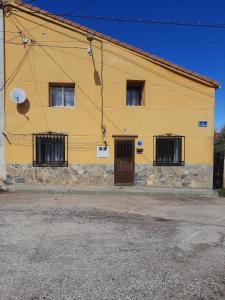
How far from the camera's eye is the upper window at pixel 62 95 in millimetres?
13414

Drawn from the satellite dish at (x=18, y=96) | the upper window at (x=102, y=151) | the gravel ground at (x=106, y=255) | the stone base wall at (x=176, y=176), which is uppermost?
the satellite dish at (x=18, y=96)

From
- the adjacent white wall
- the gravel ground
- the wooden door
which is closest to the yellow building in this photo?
the adjacent white wall

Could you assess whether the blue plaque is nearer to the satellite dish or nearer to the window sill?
the window sill

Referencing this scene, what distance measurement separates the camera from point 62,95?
530 inches

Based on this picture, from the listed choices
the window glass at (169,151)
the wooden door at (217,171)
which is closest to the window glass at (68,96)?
the window glass at (169,151)

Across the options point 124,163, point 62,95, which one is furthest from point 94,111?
point 124,163

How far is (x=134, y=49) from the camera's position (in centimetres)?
1323

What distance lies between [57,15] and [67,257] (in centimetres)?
1115

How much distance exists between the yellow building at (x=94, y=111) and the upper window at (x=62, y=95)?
5 centimetres

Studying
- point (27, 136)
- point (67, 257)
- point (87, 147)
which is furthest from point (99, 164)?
point (67, 257)

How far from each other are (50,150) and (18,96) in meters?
2.74

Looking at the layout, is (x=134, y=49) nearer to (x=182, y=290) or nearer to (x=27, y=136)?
(x=27, y=136)

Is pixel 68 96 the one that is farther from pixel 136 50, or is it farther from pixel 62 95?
pixel 136 50

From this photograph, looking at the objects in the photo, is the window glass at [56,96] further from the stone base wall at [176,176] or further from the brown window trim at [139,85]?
the stone base wall at [176,176]
